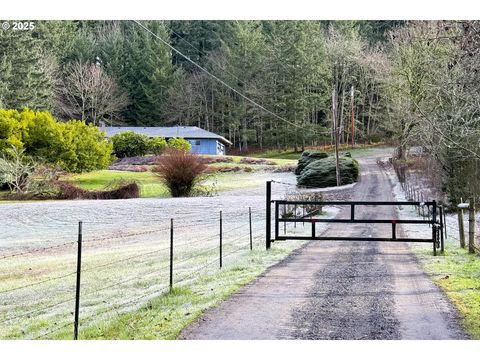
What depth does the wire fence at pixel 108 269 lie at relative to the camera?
6195mm

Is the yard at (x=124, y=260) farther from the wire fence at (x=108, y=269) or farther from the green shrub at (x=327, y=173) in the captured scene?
the green shrub at (x=327, y=173)

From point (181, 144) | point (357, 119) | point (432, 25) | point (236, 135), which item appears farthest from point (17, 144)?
point (432, 25)

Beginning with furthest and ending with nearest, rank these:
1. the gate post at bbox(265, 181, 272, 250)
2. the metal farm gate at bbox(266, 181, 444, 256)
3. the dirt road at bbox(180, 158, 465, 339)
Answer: the gate post at bbox(265, 181, 272, 250), the metal farm gate at bbox(266, 181, 444, 256), the dirt road at bbox(180, 158, 465, 339)

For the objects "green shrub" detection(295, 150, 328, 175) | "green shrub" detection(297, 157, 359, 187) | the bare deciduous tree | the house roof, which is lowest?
"green shrub" detection(297, 157, 359, 187)

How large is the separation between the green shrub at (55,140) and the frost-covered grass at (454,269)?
4032 mm

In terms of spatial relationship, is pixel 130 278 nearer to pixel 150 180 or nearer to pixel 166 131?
pixel 150 180

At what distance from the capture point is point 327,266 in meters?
7.59

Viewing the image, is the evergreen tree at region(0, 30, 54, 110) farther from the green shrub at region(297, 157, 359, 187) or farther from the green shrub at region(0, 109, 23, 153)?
the green shrub at region(297, 157, 359, 187)

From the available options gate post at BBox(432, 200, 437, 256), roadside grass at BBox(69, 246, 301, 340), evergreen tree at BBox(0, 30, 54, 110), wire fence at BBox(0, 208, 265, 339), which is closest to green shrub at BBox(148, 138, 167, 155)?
wire fence at BBox(0, 208, 265, 339)

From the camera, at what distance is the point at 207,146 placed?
9.05 m

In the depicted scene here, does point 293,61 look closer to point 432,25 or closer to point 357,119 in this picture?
point 357,119

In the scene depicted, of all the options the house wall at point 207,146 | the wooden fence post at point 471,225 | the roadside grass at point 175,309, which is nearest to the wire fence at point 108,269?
the roadside grass at point 175,309

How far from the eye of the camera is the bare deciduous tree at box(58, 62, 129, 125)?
8156mm

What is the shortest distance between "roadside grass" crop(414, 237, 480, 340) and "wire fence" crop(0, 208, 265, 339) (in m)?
2.55
